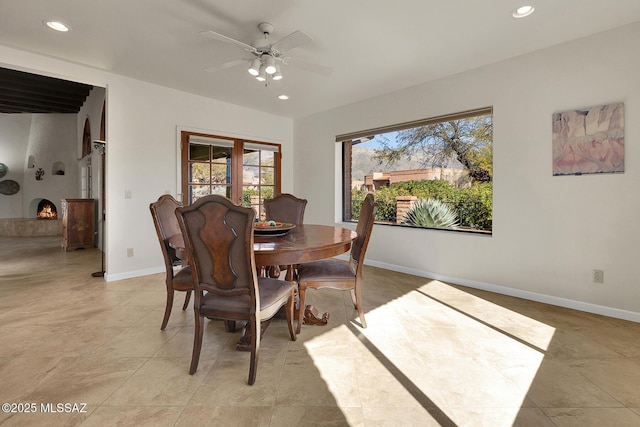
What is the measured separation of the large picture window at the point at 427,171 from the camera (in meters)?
3.89

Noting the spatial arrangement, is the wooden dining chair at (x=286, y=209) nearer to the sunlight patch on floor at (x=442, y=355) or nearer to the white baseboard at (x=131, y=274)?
the sunlight patch on floor at (x=442, y=355)

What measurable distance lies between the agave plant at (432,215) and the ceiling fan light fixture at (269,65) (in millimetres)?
2795

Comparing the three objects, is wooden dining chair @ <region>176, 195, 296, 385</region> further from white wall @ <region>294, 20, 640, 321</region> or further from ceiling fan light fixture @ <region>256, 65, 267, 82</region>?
white wall @ <region>294, 20, 640, 321</region>

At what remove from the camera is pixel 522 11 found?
228cm

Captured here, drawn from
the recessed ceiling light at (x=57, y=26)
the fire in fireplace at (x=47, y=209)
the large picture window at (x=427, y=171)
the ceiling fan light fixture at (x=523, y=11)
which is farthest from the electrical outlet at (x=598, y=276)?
the fire in fireplace at (x=47, y=209)

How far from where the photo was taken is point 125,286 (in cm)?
342

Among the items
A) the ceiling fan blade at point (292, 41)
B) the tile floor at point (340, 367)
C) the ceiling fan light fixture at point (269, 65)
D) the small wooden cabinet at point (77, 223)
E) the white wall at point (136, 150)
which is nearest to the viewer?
the tile floor at point (340, 367)

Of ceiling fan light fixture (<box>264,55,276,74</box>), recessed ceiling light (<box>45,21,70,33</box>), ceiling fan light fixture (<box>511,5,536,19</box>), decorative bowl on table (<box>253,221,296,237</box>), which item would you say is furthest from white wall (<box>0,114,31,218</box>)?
ceiling fan light fixture (<box>511,5,536,19</box>)

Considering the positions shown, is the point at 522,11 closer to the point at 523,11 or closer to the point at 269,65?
the point at 523,11

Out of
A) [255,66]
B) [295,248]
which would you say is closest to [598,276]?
[295,248]

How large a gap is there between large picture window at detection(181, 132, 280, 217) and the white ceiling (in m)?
1.13

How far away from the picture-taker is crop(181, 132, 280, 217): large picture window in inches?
173

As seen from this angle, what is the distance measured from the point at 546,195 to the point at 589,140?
22.5 inches

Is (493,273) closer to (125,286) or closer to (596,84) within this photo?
(596,84)
